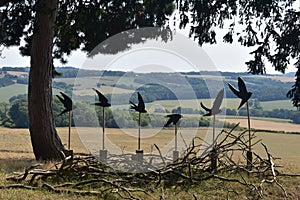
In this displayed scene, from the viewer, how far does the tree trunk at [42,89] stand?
32.9 ft

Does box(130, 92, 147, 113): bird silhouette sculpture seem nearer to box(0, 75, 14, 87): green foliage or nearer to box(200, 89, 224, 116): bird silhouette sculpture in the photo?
box(200, 89, 224, 116): bird silhouette sculpture

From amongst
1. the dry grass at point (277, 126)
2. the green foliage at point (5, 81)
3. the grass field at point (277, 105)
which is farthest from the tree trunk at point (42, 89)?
the green foliage at point (5, 81)

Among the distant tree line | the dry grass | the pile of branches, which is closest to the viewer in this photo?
the pile of branches

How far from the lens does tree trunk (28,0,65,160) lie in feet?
32.9

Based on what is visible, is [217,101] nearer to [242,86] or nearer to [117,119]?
[242,86]

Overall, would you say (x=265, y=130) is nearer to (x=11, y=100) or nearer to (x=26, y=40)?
(x=26, y=40)

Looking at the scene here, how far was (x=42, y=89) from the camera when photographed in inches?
396

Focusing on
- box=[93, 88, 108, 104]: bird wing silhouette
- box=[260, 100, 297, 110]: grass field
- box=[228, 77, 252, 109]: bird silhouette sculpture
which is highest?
box=[228, 77, 252, 109]: bird silhouette sculpture

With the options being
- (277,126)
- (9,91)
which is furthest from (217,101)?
(9,91)

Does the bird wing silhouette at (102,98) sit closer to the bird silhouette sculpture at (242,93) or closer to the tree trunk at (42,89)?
the tree trunk at (42,89)

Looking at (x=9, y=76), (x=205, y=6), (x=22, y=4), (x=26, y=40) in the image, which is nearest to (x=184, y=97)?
(x=205, y=6)

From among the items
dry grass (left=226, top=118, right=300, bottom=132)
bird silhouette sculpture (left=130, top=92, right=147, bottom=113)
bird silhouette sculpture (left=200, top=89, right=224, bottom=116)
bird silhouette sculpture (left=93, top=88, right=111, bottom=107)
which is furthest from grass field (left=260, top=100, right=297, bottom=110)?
bird silhouette sculpture (left=93, top=88, right=111, bottom=107)

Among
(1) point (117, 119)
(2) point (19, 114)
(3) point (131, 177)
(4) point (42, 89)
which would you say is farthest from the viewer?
(2) point (19, 114)

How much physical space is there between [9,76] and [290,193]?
21.7 meters
